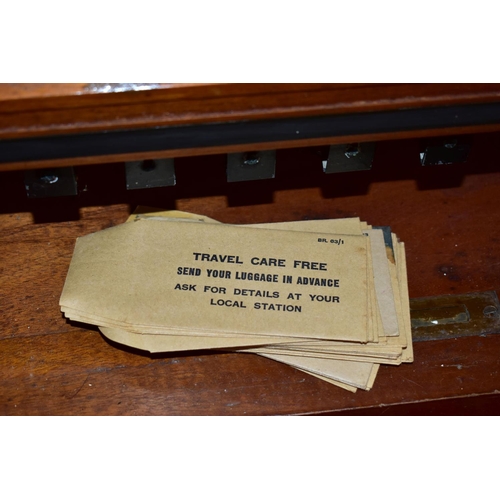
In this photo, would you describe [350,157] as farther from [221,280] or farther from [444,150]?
[221,280]

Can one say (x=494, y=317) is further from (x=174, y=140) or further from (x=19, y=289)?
(x=19, y=289)

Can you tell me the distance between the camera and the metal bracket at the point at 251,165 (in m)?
1.22

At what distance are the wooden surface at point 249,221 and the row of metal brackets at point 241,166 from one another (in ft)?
0.49

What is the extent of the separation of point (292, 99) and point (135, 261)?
391 mm

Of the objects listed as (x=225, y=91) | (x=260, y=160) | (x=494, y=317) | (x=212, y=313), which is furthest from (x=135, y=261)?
(x=494, y=317)

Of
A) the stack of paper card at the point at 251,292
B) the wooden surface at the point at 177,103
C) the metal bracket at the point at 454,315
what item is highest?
the wooden surface at the point at 177,103

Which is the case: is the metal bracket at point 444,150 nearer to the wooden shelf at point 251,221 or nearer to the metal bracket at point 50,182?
the wooden shelf at point 251,221

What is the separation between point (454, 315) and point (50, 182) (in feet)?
2.11

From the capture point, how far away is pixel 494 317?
1323 mm

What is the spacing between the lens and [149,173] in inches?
48.6

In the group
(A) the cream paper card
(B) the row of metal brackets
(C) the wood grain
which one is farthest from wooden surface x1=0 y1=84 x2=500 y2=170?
(A) the cream paper card

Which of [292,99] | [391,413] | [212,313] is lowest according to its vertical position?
[391,413]

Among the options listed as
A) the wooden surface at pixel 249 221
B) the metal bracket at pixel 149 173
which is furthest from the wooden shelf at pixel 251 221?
the metal bracket at pixel 149 173

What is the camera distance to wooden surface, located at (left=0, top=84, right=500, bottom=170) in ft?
3.34
